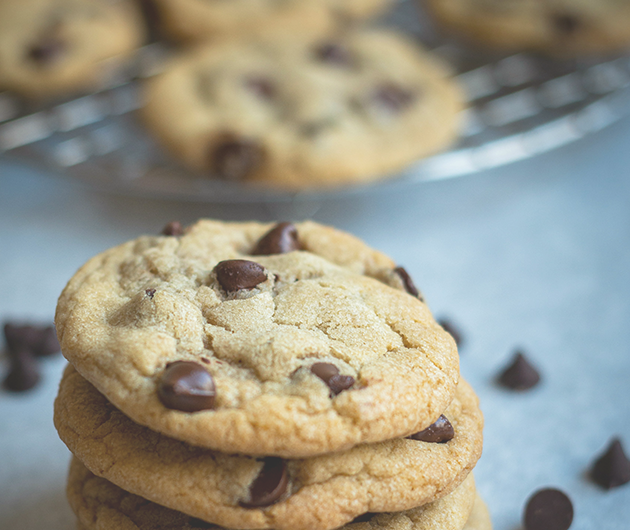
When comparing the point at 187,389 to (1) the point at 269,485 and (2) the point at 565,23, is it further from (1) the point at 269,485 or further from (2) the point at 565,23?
(2) the point at 565,23

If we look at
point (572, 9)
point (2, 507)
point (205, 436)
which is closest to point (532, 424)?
point (205, 436)

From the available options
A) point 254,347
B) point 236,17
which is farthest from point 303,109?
point 254,347

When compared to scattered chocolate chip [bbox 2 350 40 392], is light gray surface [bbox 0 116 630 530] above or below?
below

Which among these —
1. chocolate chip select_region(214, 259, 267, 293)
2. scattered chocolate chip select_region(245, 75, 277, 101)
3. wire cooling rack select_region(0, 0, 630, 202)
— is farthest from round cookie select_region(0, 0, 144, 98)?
chocolate chip select_region(214, 259, 267, 293)

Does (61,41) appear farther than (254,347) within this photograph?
Yes

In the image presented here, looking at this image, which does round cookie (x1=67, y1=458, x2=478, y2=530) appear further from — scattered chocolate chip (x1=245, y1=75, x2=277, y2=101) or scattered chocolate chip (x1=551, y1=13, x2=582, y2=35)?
scattered chocolate chip (x1=551, y1=13, x2=582, y2=35)

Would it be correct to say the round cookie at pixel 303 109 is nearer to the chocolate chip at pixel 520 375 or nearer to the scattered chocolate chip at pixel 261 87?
the scattered chocolate chip at pixel 261 87

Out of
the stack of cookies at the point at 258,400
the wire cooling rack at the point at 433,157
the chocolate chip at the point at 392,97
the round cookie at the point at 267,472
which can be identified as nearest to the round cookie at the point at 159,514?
the stack of cookies at the point at 258,400
